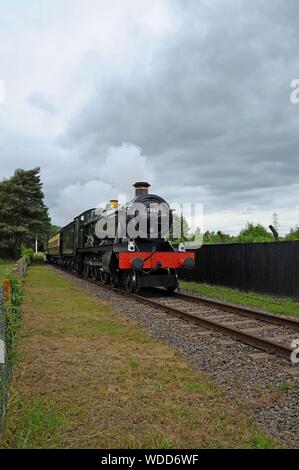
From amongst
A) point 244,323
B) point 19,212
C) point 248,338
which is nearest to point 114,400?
point 248,338

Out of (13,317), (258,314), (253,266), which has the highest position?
(253,266)

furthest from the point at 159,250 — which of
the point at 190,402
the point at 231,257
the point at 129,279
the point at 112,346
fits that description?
the point at 190,402

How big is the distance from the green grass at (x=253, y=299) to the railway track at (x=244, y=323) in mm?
1099

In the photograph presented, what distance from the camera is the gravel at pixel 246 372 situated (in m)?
3.81

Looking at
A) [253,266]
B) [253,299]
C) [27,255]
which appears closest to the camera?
[253,299]

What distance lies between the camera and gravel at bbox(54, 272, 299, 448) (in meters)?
3.81

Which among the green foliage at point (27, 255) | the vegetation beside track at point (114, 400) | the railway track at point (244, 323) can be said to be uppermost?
the green foliage at point (27, 255)

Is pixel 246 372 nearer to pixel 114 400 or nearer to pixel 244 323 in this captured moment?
pixel 114 400

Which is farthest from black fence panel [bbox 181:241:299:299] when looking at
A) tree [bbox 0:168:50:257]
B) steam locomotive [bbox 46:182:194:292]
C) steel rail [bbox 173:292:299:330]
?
tree [bbox 0:168:50:257]

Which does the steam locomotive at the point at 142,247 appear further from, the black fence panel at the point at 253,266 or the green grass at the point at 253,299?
the black fence panel at the point at 253,266

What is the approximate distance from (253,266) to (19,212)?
3198 centimetres

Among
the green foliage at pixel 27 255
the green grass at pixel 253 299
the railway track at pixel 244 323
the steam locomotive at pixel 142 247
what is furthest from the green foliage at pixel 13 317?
A: the green foliage at pixel 27 255

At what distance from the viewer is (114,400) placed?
166 inches

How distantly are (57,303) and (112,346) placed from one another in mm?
5000
